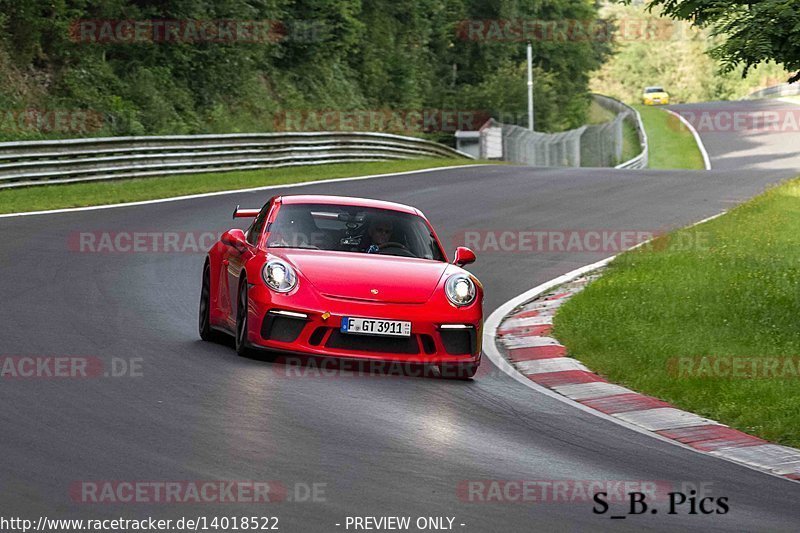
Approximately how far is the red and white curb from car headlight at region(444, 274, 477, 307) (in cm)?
79

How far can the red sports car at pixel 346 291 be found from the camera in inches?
382

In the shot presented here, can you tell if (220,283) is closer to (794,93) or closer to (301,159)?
(301,159)

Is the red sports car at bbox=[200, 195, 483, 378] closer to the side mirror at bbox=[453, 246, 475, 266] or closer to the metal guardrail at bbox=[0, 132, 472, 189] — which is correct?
the side mirror at bbox=[453, 246, 475, 266]

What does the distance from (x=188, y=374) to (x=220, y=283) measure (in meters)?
2.05

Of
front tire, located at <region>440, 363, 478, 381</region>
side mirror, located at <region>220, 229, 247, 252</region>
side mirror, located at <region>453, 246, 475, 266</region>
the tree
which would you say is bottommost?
front tire, located at <region>440, 363, 478, 381</region>

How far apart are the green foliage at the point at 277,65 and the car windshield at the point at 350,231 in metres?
19.6

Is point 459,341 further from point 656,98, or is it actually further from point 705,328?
point 656,98

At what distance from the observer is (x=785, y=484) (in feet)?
23.2

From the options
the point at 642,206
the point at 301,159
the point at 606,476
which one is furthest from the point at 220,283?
the point at 301,159

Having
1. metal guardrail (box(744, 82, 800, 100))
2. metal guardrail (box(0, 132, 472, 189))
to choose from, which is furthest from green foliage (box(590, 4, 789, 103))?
metal guardrail (box(0, 132, 472, 189))

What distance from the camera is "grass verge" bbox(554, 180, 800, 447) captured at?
9.40 meters

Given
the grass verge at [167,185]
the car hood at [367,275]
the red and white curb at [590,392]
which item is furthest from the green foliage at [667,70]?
the car hood at [367,275]

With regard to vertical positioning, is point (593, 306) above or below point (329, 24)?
below

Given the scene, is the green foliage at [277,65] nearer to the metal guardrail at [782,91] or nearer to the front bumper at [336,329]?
the metal guardrail at [782,91]
